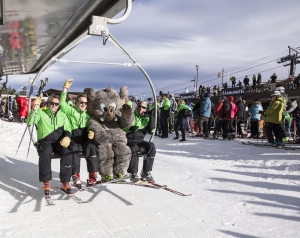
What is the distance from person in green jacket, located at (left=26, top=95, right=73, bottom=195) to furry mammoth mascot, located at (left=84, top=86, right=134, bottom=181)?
0.40 metres

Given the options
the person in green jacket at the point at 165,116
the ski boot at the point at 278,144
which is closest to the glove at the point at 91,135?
the ski boot at the point at 278,144

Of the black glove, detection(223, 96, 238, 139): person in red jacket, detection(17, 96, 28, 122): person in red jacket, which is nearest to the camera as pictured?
the black glove

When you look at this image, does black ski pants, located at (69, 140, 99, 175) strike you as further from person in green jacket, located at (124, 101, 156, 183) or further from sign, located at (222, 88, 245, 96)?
sign, located at (222, 88, 245, 96)

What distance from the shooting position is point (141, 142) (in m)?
5.26

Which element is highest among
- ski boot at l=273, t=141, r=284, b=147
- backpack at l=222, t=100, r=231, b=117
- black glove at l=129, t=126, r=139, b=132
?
backpack at l=222, t=100, r=231, b=117

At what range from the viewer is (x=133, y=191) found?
15.9ft

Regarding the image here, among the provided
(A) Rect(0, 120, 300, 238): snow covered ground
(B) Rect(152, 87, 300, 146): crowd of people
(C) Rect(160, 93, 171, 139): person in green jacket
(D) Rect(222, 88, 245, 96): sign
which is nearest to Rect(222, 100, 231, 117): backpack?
(B) Rect(152, 87, 300, 146): crowd of people

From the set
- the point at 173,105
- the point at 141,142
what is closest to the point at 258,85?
A: the point at 173,105

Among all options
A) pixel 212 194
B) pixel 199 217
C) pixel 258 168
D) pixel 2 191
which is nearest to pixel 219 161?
pixel 258 168

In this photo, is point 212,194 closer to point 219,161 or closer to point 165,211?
point 165,211

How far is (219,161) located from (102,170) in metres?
3.58

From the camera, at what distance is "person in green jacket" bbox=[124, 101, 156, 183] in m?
5.05

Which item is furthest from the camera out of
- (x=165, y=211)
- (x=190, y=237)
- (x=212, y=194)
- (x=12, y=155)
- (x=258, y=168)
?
(x=12, y=155)

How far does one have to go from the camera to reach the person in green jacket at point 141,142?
505 centimetres
